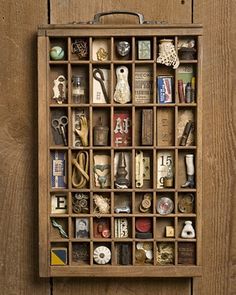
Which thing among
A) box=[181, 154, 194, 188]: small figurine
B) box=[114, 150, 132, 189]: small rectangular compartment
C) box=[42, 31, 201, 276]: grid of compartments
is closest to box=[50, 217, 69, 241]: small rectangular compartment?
box=[42, 31, 201, 276]: grid of compartments

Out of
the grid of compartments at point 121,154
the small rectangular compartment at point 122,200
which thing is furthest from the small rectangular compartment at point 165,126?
the small rectangular compartment at point 122,200

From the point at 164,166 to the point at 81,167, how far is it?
0.45ft

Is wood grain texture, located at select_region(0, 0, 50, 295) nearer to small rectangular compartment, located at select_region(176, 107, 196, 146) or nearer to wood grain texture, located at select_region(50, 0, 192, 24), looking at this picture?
wood grain texture, located at select_region(50, 0, 192, 24)

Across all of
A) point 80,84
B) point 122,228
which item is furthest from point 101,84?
point 122,228

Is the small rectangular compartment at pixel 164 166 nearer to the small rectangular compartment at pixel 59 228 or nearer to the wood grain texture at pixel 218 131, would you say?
the wood grain texture at pixel 218 131

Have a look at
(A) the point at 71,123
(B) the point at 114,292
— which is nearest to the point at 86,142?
(A) the point at 71,123

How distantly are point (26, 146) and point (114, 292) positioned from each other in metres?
0.30

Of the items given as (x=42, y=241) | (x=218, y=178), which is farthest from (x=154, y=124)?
(x=42, y=241)

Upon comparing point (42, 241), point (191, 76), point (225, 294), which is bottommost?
point (225, 294)

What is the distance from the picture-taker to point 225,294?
887 millimetres

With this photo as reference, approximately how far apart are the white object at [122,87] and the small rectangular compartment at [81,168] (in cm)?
10

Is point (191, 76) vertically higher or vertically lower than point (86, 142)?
higher

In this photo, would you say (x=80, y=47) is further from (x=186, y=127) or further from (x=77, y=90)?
A: (x=186, y=127)

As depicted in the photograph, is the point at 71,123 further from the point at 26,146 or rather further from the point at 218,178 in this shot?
the point at 218,178
